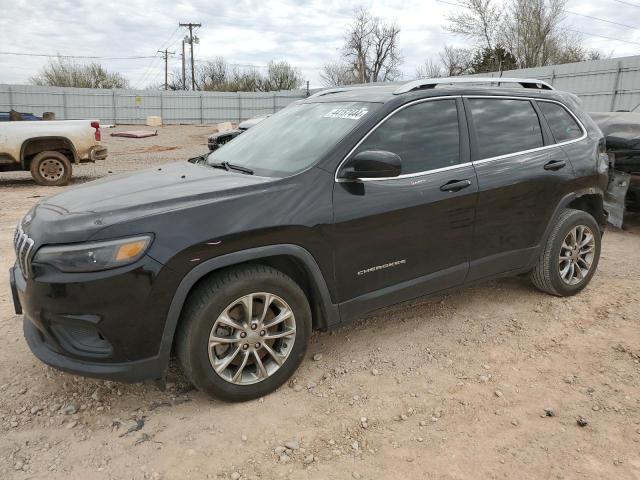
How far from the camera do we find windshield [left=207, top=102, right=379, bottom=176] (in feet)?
10.5

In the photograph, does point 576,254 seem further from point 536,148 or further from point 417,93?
point 417,93

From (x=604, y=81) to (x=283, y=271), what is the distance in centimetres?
1916

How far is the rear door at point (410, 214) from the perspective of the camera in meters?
3.07

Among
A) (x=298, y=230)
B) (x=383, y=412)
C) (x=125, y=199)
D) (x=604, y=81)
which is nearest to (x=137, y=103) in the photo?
(x=604, y=81)

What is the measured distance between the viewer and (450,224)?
11.3 ft

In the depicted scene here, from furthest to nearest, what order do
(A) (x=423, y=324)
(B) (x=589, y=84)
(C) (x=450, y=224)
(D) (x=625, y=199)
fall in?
1. (B) (x=589, y=84)
2. (D) (x=625, y=199)
3. (A) (x=423, y=324)
4. (C) (x=450, y=224)

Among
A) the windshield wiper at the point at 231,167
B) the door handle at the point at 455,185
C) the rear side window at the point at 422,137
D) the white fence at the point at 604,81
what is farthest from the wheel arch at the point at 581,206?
the white fence at the point at 604,81

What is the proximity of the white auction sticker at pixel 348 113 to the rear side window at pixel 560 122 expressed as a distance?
173cm

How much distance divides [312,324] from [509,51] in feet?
129

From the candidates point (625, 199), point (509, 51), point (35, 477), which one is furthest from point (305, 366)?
point (509, 51)

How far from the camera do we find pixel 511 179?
3.74 m

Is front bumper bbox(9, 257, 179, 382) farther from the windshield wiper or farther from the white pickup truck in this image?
the white pickup truck

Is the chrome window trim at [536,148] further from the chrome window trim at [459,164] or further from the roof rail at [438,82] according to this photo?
the roof rail at [438,82]

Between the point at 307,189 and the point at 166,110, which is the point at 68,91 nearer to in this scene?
the point at 166,110
